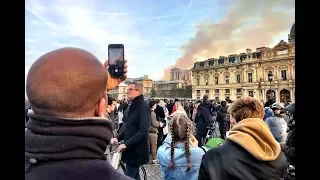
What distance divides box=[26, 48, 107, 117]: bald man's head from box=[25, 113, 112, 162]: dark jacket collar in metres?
0.03

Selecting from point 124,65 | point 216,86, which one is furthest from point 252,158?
point 216,86

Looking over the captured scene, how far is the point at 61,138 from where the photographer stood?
2.16 feet


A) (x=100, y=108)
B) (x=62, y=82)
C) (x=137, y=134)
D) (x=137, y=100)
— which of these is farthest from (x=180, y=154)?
(x=62, y=82)

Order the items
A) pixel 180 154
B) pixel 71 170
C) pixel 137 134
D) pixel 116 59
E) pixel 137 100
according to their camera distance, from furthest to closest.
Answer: pixel 137 100
pixel 137 134
pixel 180 154
pixel 116 59
pixel 71 170

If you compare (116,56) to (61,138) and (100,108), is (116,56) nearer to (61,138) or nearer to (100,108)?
(100,108)

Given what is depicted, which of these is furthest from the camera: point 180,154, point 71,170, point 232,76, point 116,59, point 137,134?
point 232,76

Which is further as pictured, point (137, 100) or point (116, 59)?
point (137, 100)

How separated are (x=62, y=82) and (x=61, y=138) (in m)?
0.14

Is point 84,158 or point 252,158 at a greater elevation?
point 84,158

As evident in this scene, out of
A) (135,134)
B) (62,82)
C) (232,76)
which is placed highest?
(232,76)

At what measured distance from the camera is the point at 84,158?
0.67 meters

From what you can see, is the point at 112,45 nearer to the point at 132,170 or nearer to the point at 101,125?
the point at 101,125
